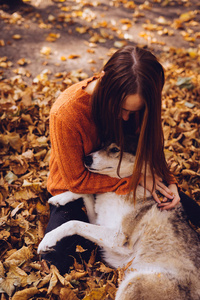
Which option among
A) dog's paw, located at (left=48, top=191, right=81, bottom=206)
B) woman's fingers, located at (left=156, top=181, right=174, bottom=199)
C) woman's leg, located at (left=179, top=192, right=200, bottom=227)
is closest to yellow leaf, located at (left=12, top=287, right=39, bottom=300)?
dog's paw, located at (left=48, top=191, right=81, bottom=206)

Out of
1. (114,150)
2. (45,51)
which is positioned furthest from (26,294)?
(45,51)

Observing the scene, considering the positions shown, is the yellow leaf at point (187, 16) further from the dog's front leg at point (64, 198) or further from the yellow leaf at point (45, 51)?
the dog's front leg at point (64, 198)

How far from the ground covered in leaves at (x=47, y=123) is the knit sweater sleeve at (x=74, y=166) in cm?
76

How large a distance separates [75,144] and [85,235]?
3.01 feet

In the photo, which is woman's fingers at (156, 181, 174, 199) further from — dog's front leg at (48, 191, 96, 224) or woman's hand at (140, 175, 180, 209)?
dog's front leg at (48, 191, 96, 224)

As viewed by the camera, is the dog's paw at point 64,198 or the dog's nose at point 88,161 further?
the dog's paw at point 64,198

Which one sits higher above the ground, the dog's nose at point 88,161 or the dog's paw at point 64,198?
the dog's nose at point 88,161

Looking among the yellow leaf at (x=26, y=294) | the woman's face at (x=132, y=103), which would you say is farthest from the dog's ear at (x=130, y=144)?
the yellow leaf at (x=26, y=294)

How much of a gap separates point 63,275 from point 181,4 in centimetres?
866

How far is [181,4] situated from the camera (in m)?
8.00

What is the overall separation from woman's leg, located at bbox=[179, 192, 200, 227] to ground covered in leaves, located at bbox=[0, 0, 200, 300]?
45 centimetres

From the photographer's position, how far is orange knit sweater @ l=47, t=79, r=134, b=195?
2262 mm

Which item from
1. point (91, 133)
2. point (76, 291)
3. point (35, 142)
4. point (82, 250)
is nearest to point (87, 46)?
point (35, 142)

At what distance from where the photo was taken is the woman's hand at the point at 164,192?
260 cm
